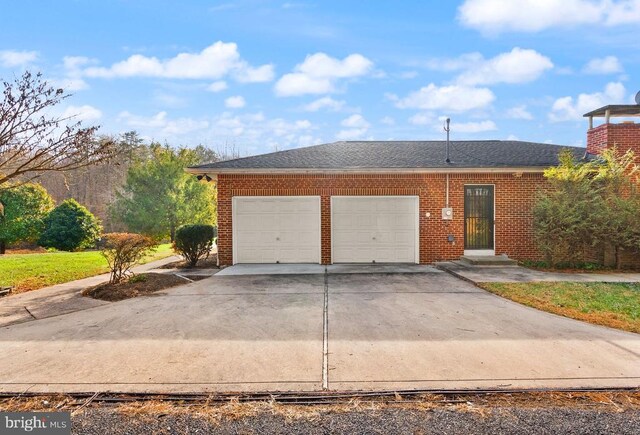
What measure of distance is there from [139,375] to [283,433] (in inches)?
72.7

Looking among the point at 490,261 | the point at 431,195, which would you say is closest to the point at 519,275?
the point at 490,261

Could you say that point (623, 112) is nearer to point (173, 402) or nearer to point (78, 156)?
point (173, 402)

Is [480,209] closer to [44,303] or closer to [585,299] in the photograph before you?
[585,299]

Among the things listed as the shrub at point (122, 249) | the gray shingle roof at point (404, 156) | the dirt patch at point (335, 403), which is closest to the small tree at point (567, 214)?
the gray shingle roof at point (404, 156)

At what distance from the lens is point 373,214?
11273 mm

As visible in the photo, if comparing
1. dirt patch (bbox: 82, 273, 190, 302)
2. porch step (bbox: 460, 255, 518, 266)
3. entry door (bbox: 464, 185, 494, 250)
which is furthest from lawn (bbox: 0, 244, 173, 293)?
entry door (bbox: 464, 185, 494, 250)

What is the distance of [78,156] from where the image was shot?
311 inches

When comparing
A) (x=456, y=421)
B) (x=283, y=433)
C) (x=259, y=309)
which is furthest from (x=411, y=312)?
(x=283, y=433)

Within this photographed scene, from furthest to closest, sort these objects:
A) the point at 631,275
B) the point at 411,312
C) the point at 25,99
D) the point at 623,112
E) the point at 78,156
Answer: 1. the point at 623,112
2. the point at 631,275
3. the point at 78,156
4. the point at 25,99
5. the point at 411,312

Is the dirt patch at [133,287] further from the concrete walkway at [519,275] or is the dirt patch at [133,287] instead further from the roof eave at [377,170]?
the concrete walkway at [519,275]

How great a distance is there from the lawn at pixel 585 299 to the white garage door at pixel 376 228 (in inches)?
141

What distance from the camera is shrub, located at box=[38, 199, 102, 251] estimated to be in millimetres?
18594

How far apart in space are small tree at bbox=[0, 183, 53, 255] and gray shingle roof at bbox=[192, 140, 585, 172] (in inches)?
543

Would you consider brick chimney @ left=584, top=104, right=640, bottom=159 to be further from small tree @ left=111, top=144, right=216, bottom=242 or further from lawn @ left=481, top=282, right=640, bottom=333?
small tree @ left=111, top=144, right=216, bottom=242
